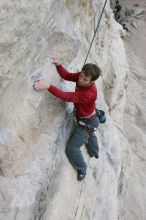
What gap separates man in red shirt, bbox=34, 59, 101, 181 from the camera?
400cm

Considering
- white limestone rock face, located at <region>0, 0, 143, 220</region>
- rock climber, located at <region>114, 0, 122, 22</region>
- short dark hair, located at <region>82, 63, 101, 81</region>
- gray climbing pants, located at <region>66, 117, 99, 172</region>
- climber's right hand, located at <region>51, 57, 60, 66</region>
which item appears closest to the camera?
white limestone rock face, located at <region>0, 0, 143, 220</region>

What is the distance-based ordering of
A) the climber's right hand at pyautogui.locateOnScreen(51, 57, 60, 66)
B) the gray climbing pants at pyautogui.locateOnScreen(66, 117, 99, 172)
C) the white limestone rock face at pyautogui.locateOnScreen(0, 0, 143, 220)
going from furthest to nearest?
the gray climbing pants at pyautogui.locateOnScreen(66, 117, 99, 172) → the climber's right hand at pyautogui.locateOnScreen(51, 57, 60, 66) → the white limestone rock face at pyautogui.locateOnScreen(0, 0, 143, 220)

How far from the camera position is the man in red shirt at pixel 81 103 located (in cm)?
400

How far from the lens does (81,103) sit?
429cm

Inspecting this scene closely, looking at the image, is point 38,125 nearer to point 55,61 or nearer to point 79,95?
point 79,95

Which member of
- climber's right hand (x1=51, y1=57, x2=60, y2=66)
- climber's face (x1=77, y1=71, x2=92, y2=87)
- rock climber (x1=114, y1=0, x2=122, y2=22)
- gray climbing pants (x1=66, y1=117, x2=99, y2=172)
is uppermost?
climber's right hand (x1=51, y1=57, x2=60, y2=66)

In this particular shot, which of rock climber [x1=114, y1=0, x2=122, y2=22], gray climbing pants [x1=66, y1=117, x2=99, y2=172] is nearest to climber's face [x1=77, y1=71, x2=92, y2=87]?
gray climbing pants [x1=66, y1=117, x2=99, y2=172]

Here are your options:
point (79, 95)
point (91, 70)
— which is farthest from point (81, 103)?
point (91, 70)

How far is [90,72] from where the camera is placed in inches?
157

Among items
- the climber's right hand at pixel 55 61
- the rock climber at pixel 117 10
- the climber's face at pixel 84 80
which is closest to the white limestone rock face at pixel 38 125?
the climber's right hand at pixel 55 61

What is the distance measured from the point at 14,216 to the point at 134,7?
1181 centimetres

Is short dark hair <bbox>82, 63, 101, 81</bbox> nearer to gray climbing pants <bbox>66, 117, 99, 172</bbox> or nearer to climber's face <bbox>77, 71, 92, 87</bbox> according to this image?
climber's face <bbox>77, 71, 92, 87</bbox>

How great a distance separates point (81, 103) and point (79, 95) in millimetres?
206

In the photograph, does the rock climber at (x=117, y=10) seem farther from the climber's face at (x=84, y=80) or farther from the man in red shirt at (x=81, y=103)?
the climber's face at (x=84, y=80)
